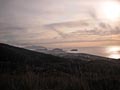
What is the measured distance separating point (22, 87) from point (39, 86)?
24.4 inches

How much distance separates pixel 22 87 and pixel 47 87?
90cm

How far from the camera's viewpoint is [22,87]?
7.27 meters

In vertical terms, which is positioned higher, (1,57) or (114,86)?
(1,57)

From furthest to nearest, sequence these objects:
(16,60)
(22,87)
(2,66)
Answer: (16,60)
(2,66)
(22,87)

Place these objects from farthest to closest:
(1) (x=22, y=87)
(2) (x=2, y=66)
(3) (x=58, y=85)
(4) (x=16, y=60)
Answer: (4) (x=16, y=60), (2) (x=2, y=66), (3) (x=58, y=85), (1) (x=22, y=87)

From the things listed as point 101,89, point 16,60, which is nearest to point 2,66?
point 16,60

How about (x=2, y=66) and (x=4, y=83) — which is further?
(x=2, y=66)

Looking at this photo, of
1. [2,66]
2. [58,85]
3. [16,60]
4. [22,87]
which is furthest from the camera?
[16,60]

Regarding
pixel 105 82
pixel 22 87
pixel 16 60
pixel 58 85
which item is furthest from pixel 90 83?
pixel 16 60

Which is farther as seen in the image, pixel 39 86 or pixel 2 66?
pixel 2 66

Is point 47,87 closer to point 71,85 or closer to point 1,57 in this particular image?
point 71,85

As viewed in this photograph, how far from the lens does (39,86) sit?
24.5 feet

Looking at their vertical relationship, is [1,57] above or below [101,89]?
above

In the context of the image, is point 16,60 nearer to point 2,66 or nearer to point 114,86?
point 2,66
